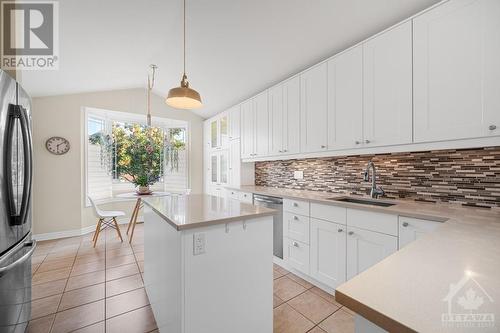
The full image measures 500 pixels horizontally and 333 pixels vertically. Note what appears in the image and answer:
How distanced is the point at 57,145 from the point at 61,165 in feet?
1.16

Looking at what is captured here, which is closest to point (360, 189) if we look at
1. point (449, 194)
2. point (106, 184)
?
point (449, 194)

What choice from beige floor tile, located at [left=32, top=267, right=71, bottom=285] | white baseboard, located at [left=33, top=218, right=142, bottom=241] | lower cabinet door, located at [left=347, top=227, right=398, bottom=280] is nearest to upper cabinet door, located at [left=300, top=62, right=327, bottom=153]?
lower cabinet door, located at [left=347, top=227, right=398, bottom=280]

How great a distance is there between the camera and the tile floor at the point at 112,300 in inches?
67.1

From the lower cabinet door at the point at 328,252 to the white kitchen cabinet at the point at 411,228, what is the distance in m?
0.46

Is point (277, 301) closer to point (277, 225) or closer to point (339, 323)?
point (339, 323)

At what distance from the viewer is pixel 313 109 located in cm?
252

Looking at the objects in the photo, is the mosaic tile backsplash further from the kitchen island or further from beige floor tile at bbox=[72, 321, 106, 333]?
beige floor tile at bbox=[72, 321, 106, 333]

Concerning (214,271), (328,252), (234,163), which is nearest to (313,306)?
(328,252)

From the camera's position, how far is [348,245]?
1.91 meters

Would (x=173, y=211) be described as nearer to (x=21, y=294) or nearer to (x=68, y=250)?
(x=21, y=294)

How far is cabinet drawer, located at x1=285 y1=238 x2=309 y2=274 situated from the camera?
2.29 meters

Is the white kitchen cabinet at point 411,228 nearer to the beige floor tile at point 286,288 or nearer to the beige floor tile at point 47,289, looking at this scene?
the beige floor tile at point 286,288

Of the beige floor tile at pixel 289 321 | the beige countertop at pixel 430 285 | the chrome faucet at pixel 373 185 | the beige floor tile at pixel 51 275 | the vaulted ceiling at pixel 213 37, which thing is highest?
the vaulted ceiling at pixel 213 37

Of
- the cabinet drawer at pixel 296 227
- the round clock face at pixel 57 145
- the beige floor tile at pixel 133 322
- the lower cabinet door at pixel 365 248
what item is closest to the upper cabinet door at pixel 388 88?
the lower cabinet door at pixel 365 248
